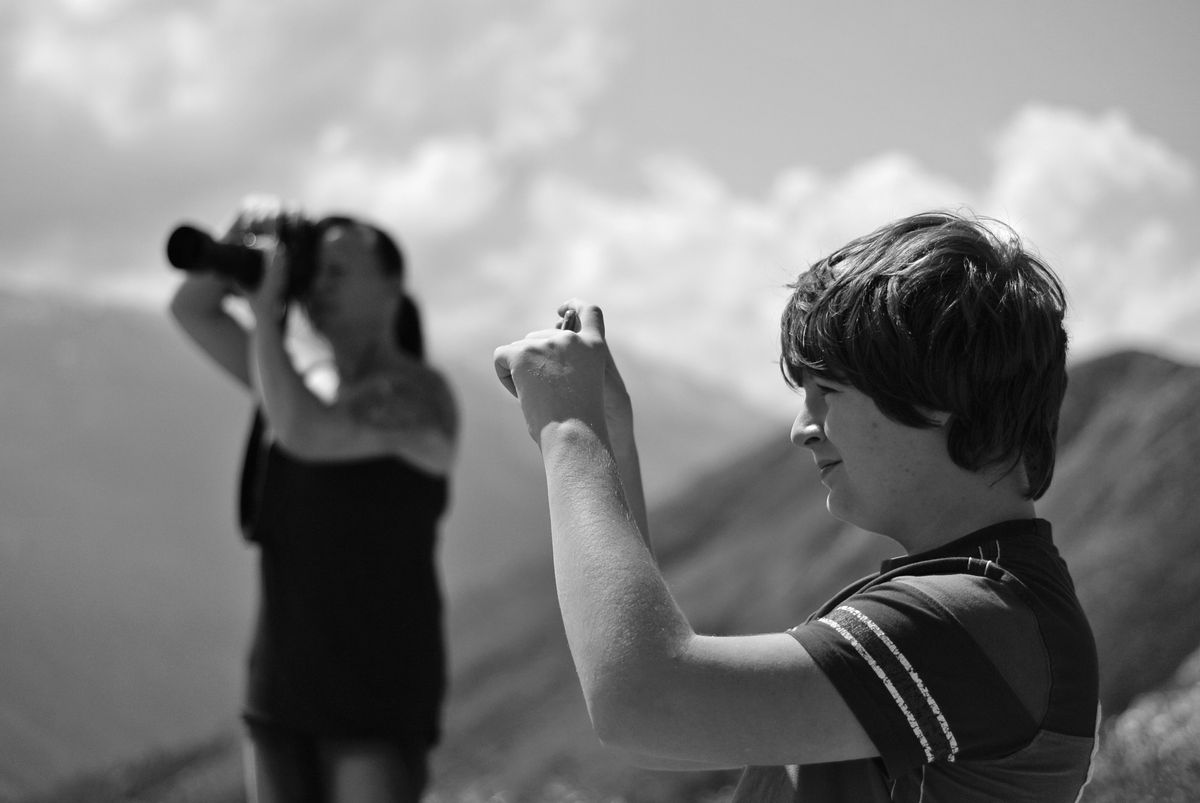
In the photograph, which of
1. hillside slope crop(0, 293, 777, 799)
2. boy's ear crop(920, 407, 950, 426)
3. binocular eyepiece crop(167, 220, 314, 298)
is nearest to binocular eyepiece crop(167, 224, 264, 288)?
binocular eyepiece crop(167, 220, 314, 298)

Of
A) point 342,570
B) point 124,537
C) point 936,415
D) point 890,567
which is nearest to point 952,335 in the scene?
point 936,415

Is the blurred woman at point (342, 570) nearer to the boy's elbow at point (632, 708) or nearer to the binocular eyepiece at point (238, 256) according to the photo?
the binocular eyepiece at point (238, 256)

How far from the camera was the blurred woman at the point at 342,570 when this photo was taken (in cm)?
290

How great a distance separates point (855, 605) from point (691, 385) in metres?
166

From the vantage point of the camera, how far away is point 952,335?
1.17 metres

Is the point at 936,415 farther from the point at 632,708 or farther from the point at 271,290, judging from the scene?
the point at 271,290

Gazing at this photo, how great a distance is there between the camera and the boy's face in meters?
1.23

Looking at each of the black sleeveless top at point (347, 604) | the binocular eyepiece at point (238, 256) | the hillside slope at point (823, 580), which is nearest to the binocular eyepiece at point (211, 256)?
the binocular eyepiece at point (238, 256)

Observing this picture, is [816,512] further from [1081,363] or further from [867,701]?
[867,701]

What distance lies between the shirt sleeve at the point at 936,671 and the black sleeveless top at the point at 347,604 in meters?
1.99

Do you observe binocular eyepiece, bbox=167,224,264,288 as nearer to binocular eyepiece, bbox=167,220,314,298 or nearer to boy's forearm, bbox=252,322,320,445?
binocular eyepiece, bbox=167,220,314,298

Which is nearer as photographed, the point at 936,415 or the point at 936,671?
the point at 936,671

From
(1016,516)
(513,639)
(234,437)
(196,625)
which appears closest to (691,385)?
(234,437)

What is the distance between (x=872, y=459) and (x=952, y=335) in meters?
0.15
